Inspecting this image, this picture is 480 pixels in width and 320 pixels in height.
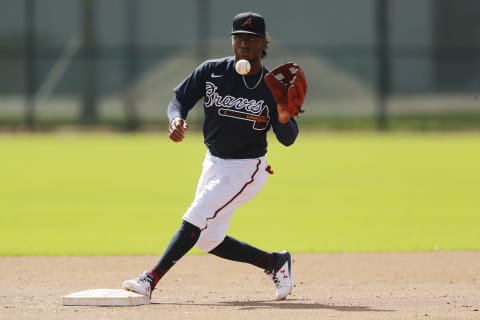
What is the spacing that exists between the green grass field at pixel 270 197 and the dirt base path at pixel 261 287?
31.2 inches

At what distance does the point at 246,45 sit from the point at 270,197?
779 centimetres

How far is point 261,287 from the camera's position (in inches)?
304

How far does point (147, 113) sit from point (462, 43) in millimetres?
8498

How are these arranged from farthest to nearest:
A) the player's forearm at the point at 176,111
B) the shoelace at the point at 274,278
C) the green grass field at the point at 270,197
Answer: the green grass field at the point at 270,197 < the shoelace at the point at 274,278 < the player's forearm at the point at 176,111

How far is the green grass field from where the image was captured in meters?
10.5

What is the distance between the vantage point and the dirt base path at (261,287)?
629cm

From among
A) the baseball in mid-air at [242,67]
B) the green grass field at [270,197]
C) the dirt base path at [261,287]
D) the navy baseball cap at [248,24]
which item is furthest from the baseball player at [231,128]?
the green grass field at [270,197]

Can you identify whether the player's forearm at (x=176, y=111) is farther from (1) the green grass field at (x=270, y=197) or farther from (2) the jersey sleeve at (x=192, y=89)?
(1) the green grass field at (x=270, y=197)

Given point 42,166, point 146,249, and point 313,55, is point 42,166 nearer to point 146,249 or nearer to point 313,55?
point 146,249

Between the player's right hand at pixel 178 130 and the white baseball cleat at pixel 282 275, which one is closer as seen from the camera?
the player's right hand at pixel 178 130

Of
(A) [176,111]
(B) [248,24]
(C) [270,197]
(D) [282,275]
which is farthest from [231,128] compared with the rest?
(C) [270,197]

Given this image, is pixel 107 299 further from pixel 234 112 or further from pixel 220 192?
pixel 234 112

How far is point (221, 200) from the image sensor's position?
675 cm

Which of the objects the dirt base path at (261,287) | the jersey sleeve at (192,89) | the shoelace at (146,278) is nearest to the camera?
the dirt base path at (261,287)
